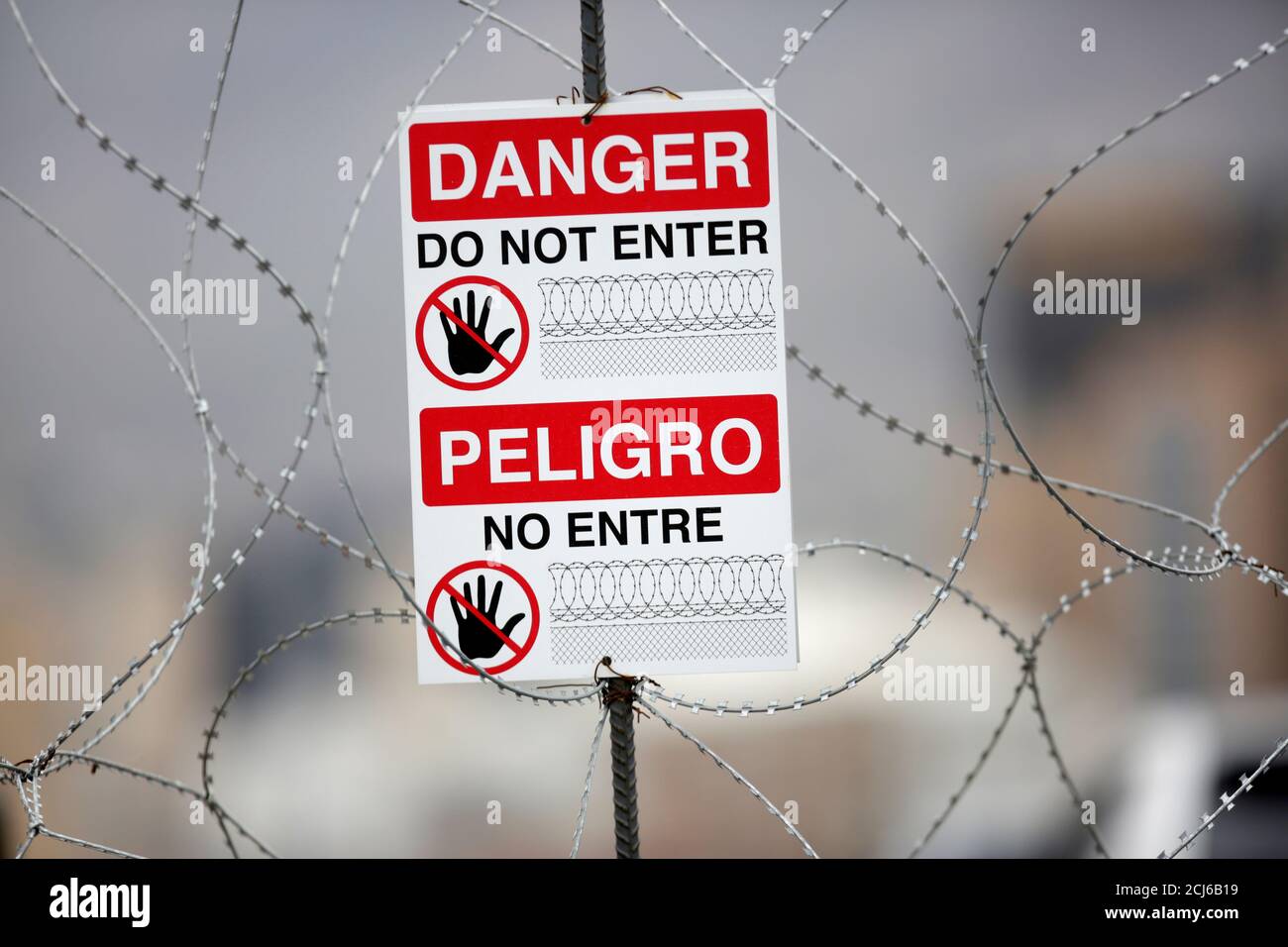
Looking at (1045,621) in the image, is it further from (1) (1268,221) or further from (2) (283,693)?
(2) (283,693)

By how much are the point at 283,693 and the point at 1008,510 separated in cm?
206

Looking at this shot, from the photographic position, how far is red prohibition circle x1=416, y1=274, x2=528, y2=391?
2559mm

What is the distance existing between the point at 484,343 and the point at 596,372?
293mm

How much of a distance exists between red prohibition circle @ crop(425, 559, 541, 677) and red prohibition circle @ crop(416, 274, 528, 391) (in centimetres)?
45

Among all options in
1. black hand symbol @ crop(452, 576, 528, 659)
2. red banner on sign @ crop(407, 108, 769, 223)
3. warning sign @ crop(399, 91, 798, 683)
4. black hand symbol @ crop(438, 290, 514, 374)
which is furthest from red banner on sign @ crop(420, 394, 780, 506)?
red banner on sign @ crop(407, 108, 769, 223)

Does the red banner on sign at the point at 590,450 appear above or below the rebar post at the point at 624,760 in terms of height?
above

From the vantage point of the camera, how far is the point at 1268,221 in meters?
2.75

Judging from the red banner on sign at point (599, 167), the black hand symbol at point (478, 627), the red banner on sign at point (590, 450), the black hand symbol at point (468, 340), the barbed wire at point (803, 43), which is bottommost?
the black hand symbol at point (478, 627)

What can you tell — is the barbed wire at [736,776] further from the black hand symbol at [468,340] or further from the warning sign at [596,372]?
the black hand symbol at [468,340]

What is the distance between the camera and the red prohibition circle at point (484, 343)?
8.39 ft

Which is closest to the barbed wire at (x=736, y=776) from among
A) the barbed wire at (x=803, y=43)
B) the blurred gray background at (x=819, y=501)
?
the blurred gray background at (x=819, y=501)

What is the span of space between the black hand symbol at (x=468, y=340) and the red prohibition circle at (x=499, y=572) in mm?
494

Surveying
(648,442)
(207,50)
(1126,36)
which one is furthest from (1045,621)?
(207,50)

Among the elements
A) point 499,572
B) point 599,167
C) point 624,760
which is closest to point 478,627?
point 499,572
